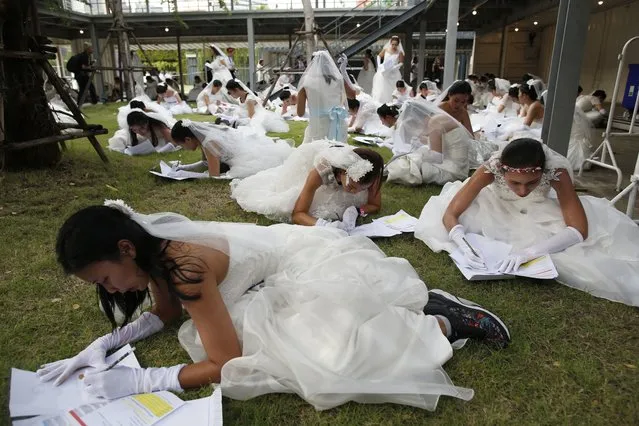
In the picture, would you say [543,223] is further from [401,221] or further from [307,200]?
[307,200]

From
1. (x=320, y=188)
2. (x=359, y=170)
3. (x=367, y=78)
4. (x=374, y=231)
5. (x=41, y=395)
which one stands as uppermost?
(x=367, y=78)

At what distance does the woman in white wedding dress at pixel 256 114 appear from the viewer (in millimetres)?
9062

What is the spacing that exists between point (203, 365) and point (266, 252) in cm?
56

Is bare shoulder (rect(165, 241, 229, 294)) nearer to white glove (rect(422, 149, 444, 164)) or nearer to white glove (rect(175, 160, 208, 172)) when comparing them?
white glove (rect(422, 149, 444, 164))

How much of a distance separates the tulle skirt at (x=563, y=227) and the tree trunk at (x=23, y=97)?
446cm

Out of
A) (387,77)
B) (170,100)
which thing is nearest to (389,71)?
(387,77)

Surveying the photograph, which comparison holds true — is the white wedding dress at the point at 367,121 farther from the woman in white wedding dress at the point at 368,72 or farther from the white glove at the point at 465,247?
the woman in white wedding dress at the point at 368,72

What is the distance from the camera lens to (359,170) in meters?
3.07

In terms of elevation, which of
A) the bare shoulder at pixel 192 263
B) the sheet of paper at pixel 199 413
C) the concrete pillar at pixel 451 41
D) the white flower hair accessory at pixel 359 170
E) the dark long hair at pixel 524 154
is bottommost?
the sheet of paper at pixel 199 413

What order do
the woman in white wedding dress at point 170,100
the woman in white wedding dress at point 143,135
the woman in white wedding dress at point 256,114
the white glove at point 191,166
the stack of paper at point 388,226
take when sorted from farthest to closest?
the woman in white wedding dress at point 170,100
the woman in white wedding dress at point 256,114
the woman in white wedding dress at point 143,135
the white glove at point 191,166
the stack of paper at point 388,226

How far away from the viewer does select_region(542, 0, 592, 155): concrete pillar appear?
426cm

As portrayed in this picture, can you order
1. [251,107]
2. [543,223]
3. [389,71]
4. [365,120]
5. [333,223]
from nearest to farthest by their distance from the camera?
[543,223] → [333,223] → [365,120] → [251,107] → [389,71]

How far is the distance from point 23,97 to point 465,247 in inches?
196

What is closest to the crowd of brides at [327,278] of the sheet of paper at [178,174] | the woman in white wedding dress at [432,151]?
the woman in white wedding dress at [432,151]
